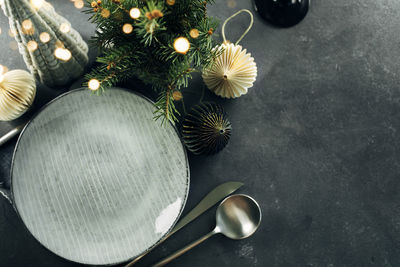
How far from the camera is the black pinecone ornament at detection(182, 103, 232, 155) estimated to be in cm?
56

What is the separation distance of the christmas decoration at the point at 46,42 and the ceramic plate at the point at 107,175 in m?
0.05

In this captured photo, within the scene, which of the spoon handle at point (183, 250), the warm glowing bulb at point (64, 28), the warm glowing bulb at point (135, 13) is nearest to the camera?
the warm glowing bulb at point (135, 13)

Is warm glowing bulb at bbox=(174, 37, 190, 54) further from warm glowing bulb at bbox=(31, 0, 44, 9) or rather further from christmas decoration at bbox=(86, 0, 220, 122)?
warm glowing bulb at bbox=(31, 0, 44, 9)

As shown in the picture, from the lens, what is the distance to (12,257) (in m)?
0.62

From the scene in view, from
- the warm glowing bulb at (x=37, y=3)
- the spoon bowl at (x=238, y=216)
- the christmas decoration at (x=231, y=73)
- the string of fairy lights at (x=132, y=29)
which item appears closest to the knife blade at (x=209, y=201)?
the spoon bowl at (x=238, y=216)

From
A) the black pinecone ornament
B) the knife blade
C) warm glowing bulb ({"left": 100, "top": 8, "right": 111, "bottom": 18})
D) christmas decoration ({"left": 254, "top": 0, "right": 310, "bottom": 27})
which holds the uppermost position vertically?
warm glowing bulb ({"left": 100, "top": 8, "right": 111, "bottom": 18})

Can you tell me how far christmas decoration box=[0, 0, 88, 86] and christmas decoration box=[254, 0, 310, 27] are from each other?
1.13ft

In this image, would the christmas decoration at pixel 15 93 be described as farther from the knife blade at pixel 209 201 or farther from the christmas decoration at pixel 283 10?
the christmas decoration at pixel 283 10

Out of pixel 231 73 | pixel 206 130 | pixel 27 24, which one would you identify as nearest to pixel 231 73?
pixel 231 73

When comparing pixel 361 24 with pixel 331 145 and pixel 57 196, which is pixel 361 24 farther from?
pixel 57 196

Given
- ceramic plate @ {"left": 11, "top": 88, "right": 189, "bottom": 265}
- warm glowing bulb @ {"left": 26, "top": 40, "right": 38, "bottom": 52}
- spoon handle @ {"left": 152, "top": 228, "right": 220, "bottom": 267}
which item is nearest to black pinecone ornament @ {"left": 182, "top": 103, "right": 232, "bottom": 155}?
ceramic plate @ {"left": 11, "top": 88, "right": 189, "bottom": 265}

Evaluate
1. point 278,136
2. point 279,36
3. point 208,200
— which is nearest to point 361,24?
point 279,36

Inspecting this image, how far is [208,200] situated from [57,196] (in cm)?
26

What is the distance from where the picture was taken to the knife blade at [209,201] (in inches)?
24.6
